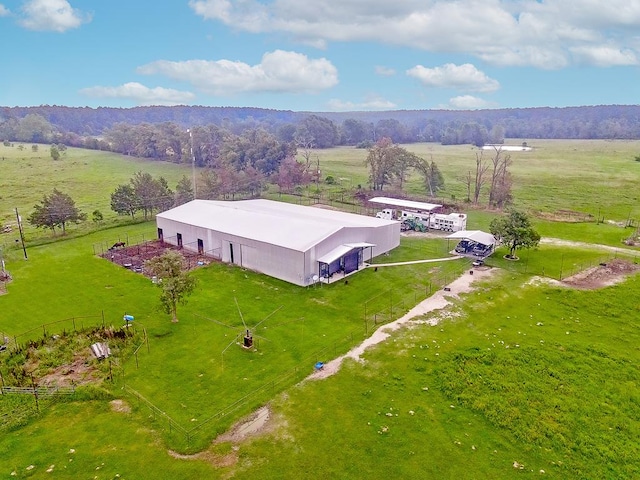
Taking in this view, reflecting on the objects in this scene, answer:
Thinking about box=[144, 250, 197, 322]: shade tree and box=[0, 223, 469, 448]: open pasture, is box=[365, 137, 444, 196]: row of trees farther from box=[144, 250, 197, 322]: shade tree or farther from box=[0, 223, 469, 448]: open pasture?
box=[144, 250, 197, 322]: shade tree

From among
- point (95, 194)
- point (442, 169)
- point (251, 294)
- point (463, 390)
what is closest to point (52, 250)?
point (251, 294)

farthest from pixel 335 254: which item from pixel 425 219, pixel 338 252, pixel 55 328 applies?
pixel 425 219

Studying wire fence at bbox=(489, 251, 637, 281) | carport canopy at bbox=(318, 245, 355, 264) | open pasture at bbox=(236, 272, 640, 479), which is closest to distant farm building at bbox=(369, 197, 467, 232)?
wire fence at bbox=(489, 251, 637, 281)

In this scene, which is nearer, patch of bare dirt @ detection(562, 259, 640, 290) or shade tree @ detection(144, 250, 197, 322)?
shade tree @ detection(144, 250, 197, 322)

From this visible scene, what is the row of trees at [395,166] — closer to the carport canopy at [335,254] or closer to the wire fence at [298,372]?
the carport canopy at [335,254]

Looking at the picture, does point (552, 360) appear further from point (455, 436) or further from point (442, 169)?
point (442, 169)

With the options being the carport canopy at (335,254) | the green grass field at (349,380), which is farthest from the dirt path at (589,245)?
the carport canopy at (335,254)
